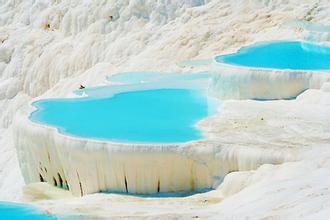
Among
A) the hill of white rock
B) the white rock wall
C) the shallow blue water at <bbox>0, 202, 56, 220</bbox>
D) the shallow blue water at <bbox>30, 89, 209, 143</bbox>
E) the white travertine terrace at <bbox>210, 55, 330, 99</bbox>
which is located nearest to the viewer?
the shallow blue water at <bbox>0, 202, 56, 220</bbox>

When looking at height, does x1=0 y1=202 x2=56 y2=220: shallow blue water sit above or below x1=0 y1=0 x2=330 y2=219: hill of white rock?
above

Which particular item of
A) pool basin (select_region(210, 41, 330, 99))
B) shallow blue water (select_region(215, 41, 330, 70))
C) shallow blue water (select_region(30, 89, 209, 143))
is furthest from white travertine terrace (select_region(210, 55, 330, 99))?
shallow blue water (select_region(215, 41, 330, 70))

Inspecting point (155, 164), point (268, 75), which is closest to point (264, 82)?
point (268, 75)

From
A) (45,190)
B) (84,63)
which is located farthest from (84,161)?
(84,63)

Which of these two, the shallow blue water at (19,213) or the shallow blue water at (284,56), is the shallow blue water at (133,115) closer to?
the shallow blue water at (284,56)

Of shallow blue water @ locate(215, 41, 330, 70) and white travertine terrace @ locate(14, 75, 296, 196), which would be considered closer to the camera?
Answer: white travertine terrace @ locate(14, 75, 296, 196)

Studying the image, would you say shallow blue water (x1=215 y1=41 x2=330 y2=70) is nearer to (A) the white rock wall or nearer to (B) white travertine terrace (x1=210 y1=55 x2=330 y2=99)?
(B) white travertine terrace (x1=210 y1=55 x2=330 y2=99)

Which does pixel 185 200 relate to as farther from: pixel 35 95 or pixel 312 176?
pixel 35 95
